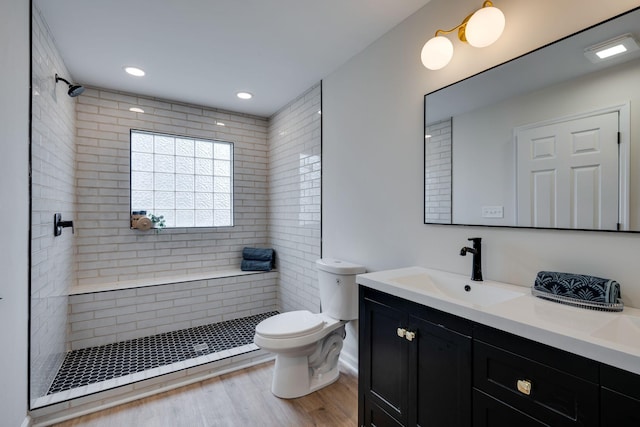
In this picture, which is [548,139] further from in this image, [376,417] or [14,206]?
[14,206]

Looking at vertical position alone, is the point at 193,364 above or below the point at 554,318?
below

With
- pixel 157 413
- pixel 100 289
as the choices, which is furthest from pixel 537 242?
pixel 100 289

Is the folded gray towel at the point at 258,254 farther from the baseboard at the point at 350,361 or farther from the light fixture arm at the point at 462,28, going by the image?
the light fixture arm at the point at 462,28

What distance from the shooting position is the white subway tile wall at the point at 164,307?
278 centimetres

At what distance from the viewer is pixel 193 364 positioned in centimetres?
239

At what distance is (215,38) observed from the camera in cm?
218

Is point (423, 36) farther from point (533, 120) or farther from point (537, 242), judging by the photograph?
point (537, 242)

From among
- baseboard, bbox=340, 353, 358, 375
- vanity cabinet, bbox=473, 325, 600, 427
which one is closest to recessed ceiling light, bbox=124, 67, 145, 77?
baseboard, bbox=340, 353, 358, 375

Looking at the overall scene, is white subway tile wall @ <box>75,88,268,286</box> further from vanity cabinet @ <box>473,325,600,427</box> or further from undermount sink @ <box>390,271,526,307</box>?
vanity cabinet @ <box>473,325,600,427</box>

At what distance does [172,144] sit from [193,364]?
7.87 ft

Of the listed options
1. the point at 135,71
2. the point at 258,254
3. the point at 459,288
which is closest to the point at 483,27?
the point at 459,288

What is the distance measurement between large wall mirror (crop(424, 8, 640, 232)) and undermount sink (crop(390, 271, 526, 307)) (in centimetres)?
31

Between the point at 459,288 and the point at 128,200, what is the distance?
3.28 m

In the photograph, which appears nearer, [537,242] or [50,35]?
[537,242]
